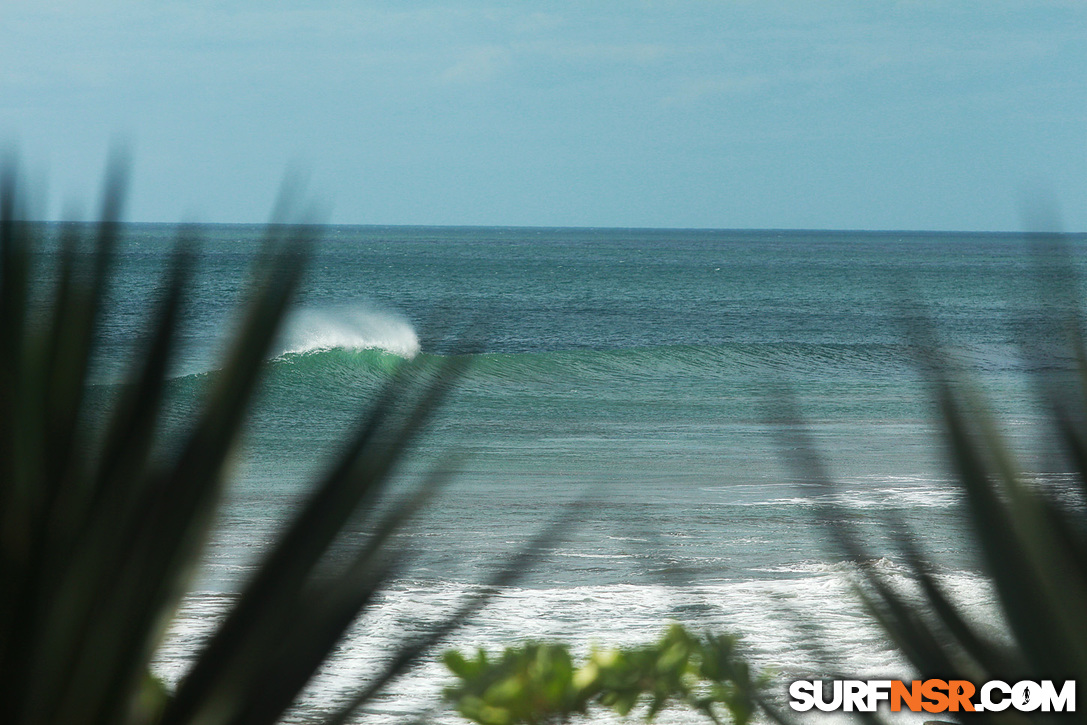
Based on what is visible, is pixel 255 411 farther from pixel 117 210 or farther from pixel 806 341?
pixel 806 341

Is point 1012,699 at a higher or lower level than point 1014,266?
lower

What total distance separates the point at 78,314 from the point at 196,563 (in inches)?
8.9

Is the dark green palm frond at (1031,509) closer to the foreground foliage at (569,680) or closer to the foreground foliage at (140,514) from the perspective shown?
the foreground foliage at (140,514)

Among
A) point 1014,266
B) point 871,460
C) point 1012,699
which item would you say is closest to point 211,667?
point 1012,699

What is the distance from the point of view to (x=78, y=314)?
2.94 ft

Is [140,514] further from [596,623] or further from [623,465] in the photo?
[623,465]

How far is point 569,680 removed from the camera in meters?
1.68

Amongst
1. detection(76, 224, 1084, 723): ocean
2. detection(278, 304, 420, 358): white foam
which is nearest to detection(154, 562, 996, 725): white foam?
detection(76, 224, 1084, 723): ocean

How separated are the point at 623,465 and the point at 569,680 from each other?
1025cm

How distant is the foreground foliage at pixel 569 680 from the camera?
5.33ft

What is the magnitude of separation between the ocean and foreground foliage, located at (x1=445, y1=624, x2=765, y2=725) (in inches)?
→ 3.1

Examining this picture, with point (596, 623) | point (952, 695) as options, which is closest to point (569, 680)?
point (952, 695)

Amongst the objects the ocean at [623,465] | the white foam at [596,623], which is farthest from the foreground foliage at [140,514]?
the white foam at [596,623]

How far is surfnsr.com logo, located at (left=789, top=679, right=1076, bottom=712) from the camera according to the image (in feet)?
2.84
